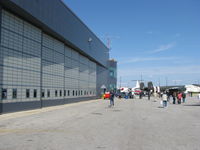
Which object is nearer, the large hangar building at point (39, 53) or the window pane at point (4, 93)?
the window pane at point (4, 93)

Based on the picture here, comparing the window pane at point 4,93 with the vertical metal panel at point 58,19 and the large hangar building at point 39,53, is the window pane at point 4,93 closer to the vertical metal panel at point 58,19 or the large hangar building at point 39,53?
the large hangar building at point 39,53

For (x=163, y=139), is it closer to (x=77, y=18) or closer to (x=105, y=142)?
(x=105, y=142)

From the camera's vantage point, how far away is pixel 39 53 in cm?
2455

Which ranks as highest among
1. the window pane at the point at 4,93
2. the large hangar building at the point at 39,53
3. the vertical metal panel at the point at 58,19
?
the vertical metal panel at the point at 58,19

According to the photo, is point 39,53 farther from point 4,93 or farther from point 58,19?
point 4,93

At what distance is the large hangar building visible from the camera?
19031 mm

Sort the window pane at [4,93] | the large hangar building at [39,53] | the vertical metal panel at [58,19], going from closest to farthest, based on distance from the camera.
→ 1. the window pane at [4,93]
2. the large hangar building at [39,53]
3. the vertical metal panel at [58,19]

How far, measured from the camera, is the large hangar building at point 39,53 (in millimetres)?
19031

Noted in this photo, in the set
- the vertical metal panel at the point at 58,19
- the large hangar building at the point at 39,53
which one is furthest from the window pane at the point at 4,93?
the vertical metal panel at the point at 58,19

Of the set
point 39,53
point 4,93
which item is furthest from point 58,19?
point 4,93

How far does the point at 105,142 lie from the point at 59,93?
23.2m

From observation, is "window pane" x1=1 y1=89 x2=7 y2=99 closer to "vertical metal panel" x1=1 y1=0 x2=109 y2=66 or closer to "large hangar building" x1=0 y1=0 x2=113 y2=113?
"large hangar building" x1=0 y1=0 x2=113 y2=113

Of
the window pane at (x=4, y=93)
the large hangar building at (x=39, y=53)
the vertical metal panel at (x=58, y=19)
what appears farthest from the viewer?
the vertical metal panel at (x=58, y=19)

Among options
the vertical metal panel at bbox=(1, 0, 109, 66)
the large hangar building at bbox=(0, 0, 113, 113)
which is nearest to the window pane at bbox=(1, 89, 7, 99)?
the large hangar building at bbox=(0, 0, 113, 113)
